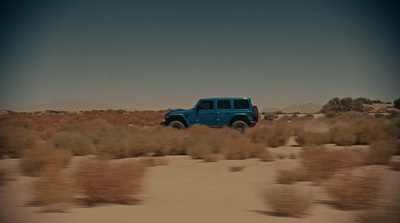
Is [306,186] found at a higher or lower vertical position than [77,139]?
lower

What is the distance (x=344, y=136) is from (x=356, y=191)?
9.75 m

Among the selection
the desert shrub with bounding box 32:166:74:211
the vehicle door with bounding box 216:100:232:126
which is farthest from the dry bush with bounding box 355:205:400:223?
the vehicle door with bounding box 216:100:232:126

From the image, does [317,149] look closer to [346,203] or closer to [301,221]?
[346,203]

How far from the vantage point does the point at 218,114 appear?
17.2m

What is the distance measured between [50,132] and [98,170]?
15084 mm

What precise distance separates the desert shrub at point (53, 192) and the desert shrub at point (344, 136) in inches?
494

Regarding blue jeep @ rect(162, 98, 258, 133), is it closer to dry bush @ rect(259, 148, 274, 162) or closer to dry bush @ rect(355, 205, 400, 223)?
dry bush @ rect(259, 148, 274, 162)

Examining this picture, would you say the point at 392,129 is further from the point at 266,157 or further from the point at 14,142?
the point at 14,142

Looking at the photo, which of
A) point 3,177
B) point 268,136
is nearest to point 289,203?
point 3,177

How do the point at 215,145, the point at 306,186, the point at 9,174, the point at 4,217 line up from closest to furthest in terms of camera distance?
the point at 4,217
the point at 306,186
the point at 9,174
the point at 215,145

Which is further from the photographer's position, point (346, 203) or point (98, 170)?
point (98, 170)

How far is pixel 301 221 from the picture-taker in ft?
17.1

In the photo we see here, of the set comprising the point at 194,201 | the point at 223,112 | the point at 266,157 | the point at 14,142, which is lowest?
the point at 194,201

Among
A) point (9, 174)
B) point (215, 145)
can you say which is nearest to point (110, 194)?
point (9, 174)
